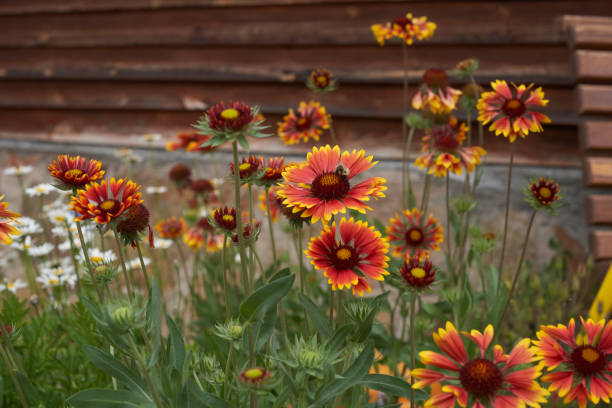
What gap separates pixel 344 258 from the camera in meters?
0.97

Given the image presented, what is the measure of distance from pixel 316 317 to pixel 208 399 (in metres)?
0.23

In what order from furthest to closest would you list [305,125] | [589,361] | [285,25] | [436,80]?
[285,25] → [305,125] → [436,80] → [589,361]

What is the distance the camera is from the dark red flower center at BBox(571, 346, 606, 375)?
93 centimetres

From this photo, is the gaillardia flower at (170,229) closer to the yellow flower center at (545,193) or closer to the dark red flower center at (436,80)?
the dark red flower center at (436,80)

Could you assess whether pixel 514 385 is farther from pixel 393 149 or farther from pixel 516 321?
pixel 393 149

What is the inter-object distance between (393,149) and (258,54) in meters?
1.05

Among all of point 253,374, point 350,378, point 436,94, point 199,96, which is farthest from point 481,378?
point 199,96

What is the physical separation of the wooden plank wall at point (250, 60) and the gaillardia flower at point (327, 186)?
216 centimetres

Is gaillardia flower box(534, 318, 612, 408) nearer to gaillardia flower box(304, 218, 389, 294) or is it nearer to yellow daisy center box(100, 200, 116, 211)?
gaillardia flower box(304, 218, 389, 294)

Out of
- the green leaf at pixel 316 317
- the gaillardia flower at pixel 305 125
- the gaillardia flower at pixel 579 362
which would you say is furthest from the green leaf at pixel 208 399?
the gaillardia flower at pixel 305 125

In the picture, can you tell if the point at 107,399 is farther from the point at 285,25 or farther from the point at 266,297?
the point at 285,25

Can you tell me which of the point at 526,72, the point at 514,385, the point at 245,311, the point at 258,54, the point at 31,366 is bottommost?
the point at 31,366

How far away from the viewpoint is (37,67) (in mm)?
4133

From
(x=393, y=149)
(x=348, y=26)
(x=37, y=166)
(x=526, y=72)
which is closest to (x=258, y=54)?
(x=348, y=26)
